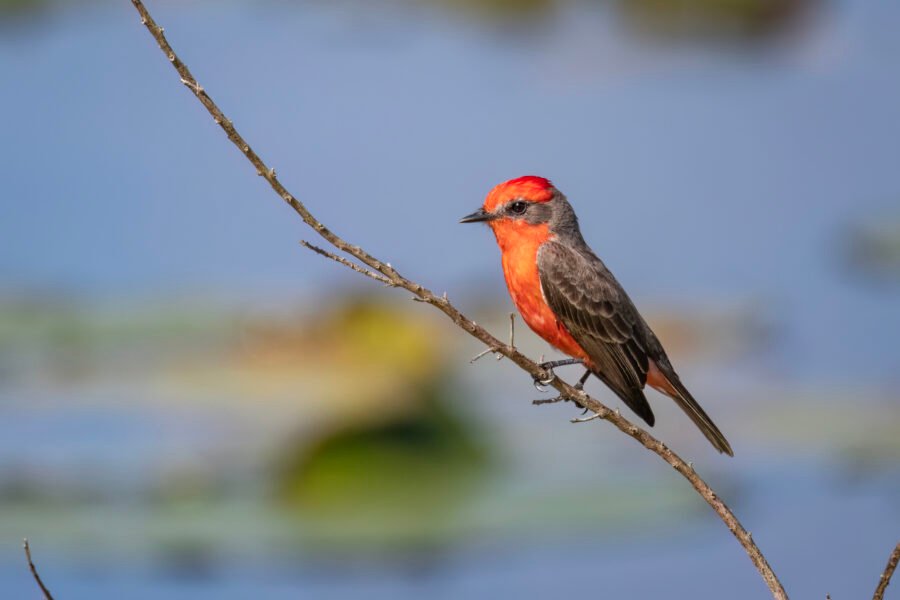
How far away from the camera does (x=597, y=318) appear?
2381 millimetres

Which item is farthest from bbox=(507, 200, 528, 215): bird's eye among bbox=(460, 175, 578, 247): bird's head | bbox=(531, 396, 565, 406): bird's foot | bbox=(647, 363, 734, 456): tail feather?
bbox=(531, 396, 565, 406): bird's foot

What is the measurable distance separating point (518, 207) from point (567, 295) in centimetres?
22

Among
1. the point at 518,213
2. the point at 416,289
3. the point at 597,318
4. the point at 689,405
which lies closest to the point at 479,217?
the point at 518,213

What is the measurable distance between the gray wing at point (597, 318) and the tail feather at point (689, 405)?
0.06m

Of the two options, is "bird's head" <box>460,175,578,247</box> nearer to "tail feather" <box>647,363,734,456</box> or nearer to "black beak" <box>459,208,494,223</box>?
"black beak" <box>459,208,494,223</box>

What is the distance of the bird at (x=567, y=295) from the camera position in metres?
2.33

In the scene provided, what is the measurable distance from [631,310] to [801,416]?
7.85ft

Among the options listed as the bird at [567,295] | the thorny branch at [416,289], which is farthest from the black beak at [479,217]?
the thorny branch at [416,289]

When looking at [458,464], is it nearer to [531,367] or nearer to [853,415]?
[853,415]

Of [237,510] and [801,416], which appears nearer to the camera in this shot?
[237,510]

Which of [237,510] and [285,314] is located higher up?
[285,314]

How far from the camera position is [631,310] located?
2.52 m

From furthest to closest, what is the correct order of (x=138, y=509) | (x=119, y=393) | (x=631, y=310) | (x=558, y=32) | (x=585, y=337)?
(x=558, y=32) < (x=119, y=393) < (x=138, y=509) < (x=631, y=310) < (x=585, y=337)

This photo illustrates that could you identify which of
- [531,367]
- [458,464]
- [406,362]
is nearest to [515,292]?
[531,367]
